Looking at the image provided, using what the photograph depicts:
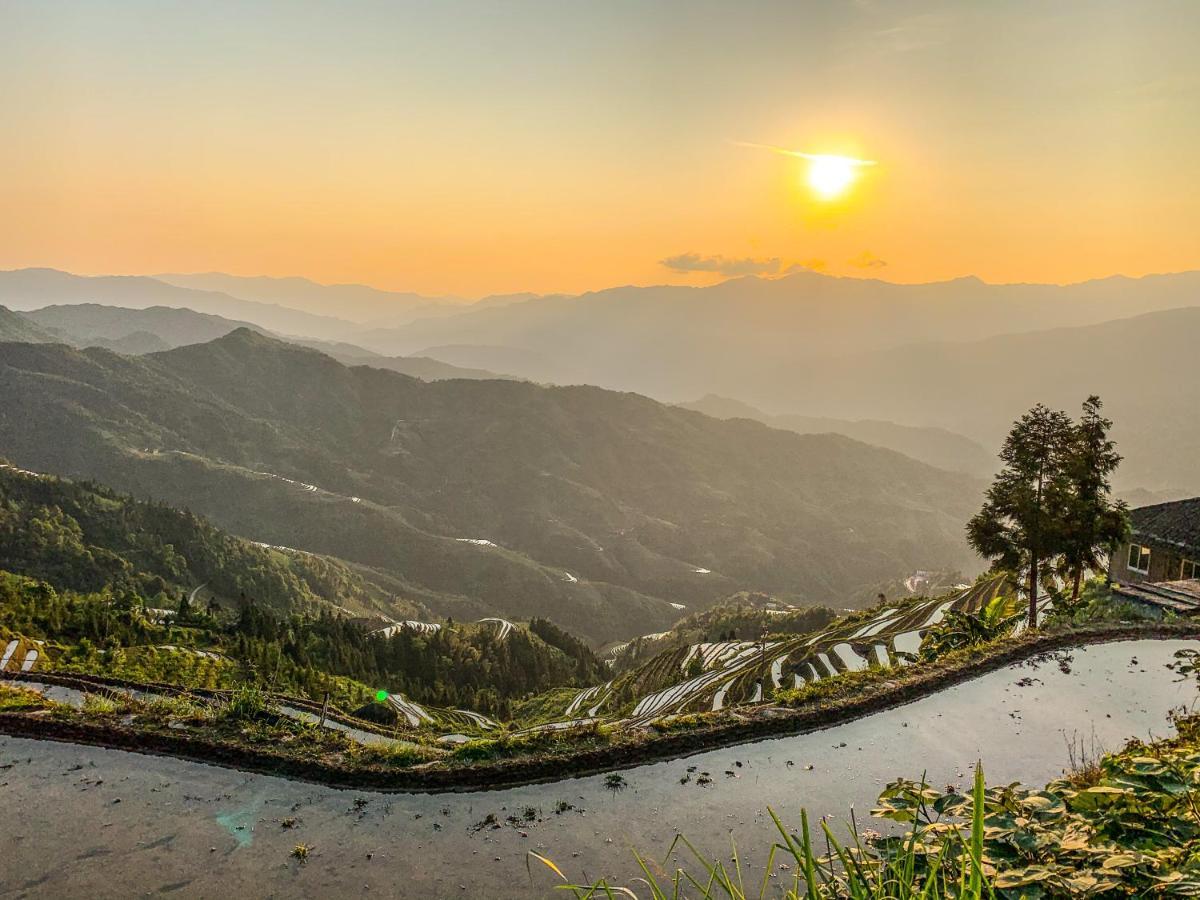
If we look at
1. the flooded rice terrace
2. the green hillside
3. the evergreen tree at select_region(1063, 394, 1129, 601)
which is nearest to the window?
the evergreen tree at select_region(1063, 394, 1129, 601)

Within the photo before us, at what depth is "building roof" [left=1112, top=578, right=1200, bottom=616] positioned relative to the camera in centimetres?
2027

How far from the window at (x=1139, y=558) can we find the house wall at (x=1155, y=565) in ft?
0.41

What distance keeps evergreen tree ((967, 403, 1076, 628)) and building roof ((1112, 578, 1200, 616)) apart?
2.39 metres

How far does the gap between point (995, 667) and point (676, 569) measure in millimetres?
179011

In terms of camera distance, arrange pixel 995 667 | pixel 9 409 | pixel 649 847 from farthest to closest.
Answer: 1. pixel 9 409
2. pixel 995 667
3. pixel 649 847

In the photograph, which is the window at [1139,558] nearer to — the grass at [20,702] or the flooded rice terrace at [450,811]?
the flooded rice terrace at [450,811]

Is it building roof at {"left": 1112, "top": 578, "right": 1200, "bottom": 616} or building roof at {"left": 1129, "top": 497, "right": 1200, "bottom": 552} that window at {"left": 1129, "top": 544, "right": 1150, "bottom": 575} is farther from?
building roof at {"left": 1112, "top": 578, "right": 1200, "bottom": 616}

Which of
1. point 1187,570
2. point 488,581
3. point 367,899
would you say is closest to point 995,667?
point 367,899

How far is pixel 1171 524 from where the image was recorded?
89.5 feet

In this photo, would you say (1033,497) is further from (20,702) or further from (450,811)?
(20,702)

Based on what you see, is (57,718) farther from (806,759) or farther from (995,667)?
(995,667)

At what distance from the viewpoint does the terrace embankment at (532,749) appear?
35.5 feet

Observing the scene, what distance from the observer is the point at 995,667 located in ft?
50.0

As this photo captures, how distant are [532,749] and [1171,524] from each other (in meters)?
28.2
